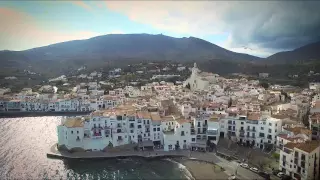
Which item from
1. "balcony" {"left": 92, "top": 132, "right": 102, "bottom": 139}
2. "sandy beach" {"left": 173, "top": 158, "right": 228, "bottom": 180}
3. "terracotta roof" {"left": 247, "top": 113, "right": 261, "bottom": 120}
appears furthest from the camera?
"terracotta roof" {"left": 247, "top": 113, "right": 261, "bottom": 120}

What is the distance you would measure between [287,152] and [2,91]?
1446 inches

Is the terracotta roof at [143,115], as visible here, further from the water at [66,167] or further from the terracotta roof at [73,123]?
the terracotta roof at [73,123]

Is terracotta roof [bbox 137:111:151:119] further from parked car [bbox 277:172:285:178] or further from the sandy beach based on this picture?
parked car [bbox 277:172:285:178]

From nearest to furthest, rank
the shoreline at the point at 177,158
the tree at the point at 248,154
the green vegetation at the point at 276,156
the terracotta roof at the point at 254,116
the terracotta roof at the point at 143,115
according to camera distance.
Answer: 1. the shoreline at the point at 177,158
2. the green vegetation at the point at 276,156
3. the tree at the point at 248,154
4. the terracotta roof at the point at 254,116
5. the terracotta roof at the point at 143,115

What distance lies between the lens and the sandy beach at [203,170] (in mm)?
14547

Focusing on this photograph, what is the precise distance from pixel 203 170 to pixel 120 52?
89104mm

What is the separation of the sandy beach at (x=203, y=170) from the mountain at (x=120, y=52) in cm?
5398

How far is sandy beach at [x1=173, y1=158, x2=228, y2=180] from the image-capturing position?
47.7 ft

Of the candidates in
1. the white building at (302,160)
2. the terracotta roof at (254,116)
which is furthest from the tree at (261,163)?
the terracotta roof at (254,116)

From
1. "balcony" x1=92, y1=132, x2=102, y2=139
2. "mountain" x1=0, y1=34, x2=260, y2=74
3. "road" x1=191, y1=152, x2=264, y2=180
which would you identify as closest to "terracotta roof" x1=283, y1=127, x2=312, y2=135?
"road" x1=191, y1=152, x2=264, y2=180

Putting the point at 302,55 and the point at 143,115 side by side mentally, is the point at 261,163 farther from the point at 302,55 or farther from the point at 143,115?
the point at 302,55

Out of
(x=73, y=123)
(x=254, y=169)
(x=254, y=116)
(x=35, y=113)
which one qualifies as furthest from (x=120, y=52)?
(x=254, y=169)

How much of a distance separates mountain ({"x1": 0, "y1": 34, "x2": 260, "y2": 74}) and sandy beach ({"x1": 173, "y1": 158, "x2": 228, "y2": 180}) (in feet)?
177

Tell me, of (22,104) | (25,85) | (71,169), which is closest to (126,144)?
(71,169)
